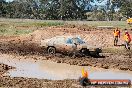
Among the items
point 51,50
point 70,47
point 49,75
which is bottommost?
point 49,75

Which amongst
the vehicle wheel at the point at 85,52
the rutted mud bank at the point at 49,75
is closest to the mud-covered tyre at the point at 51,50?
the rutted mud bank at the point at 49,75

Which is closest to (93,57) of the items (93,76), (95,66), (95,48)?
(95,48)

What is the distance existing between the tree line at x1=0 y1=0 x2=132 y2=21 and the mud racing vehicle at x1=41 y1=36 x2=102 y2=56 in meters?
65.2

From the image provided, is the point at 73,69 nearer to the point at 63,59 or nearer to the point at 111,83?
the point at 63,59

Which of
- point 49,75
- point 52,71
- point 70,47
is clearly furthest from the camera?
point 70,47

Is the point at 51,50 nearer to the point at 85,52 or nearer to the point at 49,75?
the point at 85,52

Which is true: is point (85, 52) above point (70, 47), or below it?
below

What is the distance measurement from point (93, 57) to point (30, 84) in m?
10.9

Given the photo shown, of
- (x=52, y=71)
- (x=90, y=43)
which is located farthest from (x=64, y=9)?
(x=52, y=71)

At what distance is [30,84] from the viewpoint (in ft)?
57.3

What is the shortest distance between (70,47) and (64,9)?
2677 inches

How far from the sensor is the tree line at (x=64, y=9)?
318 feet

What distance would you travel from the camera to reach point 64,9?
3735 inches

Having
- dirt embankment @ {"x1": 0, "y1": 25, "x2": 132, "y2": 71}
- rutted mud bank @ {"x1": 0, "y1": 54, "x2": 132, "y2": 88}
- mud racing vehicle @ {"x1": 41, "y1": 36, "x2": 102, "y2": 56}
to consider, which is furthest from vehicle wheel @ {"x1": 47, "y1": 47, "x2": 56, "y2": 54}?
rutted mud bank @ {"x1": 0, "y1": 54, "x2": 132, "y2": 88}
